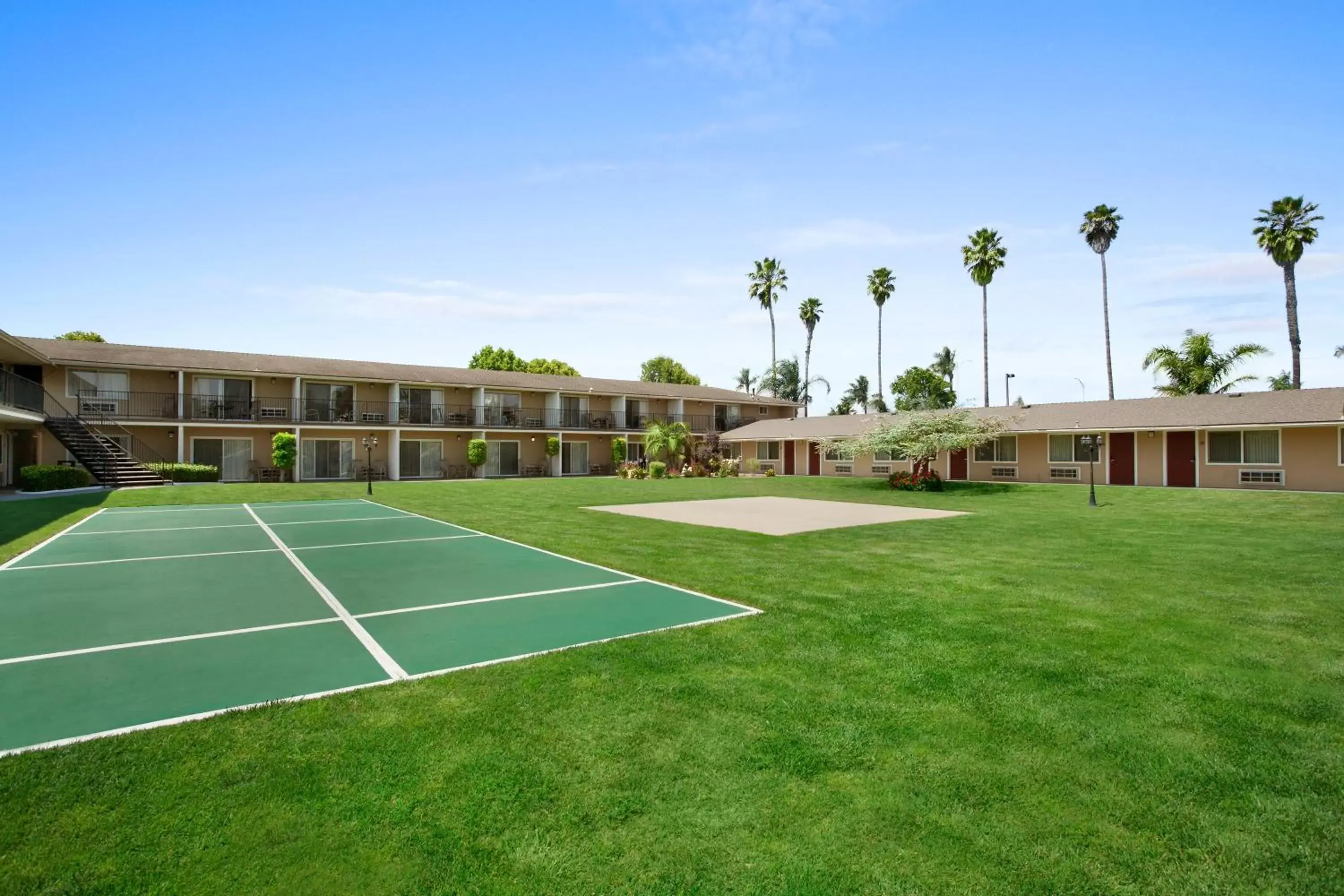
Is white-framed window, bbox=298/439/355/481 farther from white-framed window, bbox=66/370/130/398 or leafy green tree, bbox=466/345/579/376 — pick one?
leafy green tree, bbox=466/345/579/376

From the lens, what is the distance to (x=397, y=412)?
117 feet

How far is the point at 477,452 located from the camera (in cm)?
3594

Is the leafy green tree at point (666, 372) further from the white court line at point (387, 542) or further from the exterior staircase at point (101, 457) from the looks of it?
the white court line at point (387, 542)

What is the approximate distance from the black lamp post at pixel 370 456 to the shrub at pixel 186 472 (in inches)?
246

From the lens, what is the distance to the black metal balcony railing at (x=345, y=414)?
98.1 ft

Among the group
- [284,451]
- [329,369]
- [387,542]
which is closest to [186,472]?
[284,451]

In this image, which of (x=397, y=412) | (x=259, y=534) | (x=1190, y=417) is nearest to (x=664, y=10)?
(x=259, y=534)

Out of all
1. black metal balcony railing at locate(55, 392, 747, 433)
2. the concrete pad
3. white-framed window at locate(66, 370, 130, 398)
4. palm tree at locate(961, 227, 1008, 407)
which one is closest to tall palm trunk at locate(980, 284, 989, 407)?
palm tree at locate(961, 227, 1008, 407)

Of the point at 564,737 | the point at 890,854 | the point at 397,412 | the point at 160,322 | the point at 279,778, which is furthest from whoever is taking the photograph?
the point at 397,412

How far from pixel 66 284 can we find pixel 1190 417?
39457mm

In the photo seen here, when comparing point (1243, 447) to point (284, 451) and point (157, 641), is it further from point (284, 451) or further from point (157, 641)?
point (284, 451)

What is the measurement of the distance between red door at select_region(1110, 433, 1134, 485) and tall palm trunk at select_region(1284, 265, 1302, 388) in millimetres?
15040

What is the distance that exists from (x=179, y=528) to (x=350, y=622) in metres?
10.4

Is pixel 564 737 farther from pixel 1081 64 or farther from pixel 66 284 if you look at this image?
pixel 66 284
